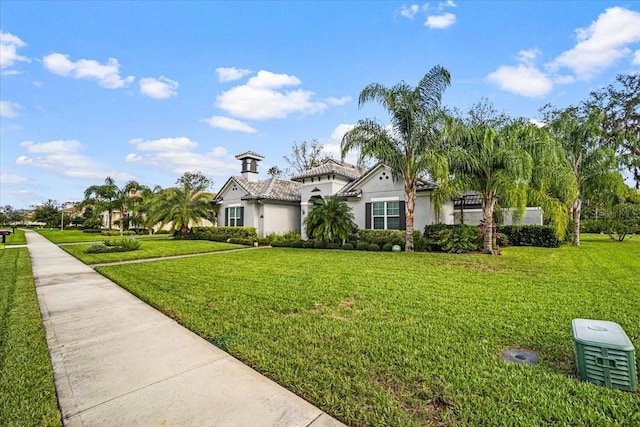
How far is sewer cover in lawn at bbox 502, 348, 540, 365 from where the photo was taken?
3662mm

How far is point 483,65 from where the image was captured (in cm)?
1509

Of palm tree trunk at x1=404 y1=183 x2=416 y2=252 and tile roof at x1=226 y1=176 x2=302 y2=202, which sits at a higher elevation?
A: tile roof at x1=226 y1=176 x2=302 y2=202

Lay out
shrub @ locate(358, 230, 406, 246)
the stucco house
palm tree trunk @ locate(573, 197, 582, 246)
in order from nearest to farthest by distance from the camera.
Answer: shrub @ locate(358, 230, 406, 246), the stucco house, palm tree trunk @ locate(573, 197, 582, 246)

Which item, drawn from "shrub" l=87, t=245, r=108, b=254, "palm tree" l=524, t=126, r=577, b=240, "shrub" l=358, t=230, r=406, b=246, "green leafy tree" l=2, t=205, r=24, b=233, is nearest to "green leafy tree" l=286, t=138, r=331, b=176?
"shrub" l=358, t=230, r=406, b=246

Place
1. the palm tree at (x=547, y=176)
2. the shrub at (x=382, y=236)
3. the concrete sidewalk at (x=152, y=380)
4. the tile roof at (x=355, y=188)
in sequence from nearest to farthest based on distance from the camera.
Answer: the concrete sidewalk at (x=152, y=380) → the palm tree at (x=547, y=176) → the shrub at (x=382, y=236) → the tile roof at (x=355, y=188)

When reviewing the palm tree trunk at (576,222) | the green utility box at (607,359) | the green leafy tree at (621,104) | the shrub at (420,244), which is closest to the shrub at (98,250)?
the shrub at (420,244)

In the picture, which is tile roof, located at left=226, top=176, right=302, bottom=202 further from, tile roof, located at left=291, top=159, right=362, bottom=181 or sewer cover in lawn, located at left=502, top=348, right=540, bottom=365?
sewer cover in lawn, located at left=502, top=348, right=540, bottom=365

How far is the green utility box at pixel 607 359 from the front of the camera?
2971 millimetres

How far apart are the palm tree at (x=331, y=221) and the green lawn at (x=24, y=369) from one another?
1202 centimetres

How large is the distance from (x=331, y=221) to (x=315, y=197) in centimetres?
528

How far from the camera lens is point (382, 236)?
1703 cm

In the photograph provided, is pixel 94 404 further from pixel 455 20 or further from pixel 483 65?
pixel 483 65

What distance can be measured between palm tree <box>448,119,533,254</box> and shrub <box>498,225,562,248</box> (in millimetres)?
5244

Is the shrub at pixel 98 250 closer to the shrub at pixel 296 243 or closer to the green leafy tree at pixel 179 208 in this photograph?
the green leafy tree at pixel 179 208
